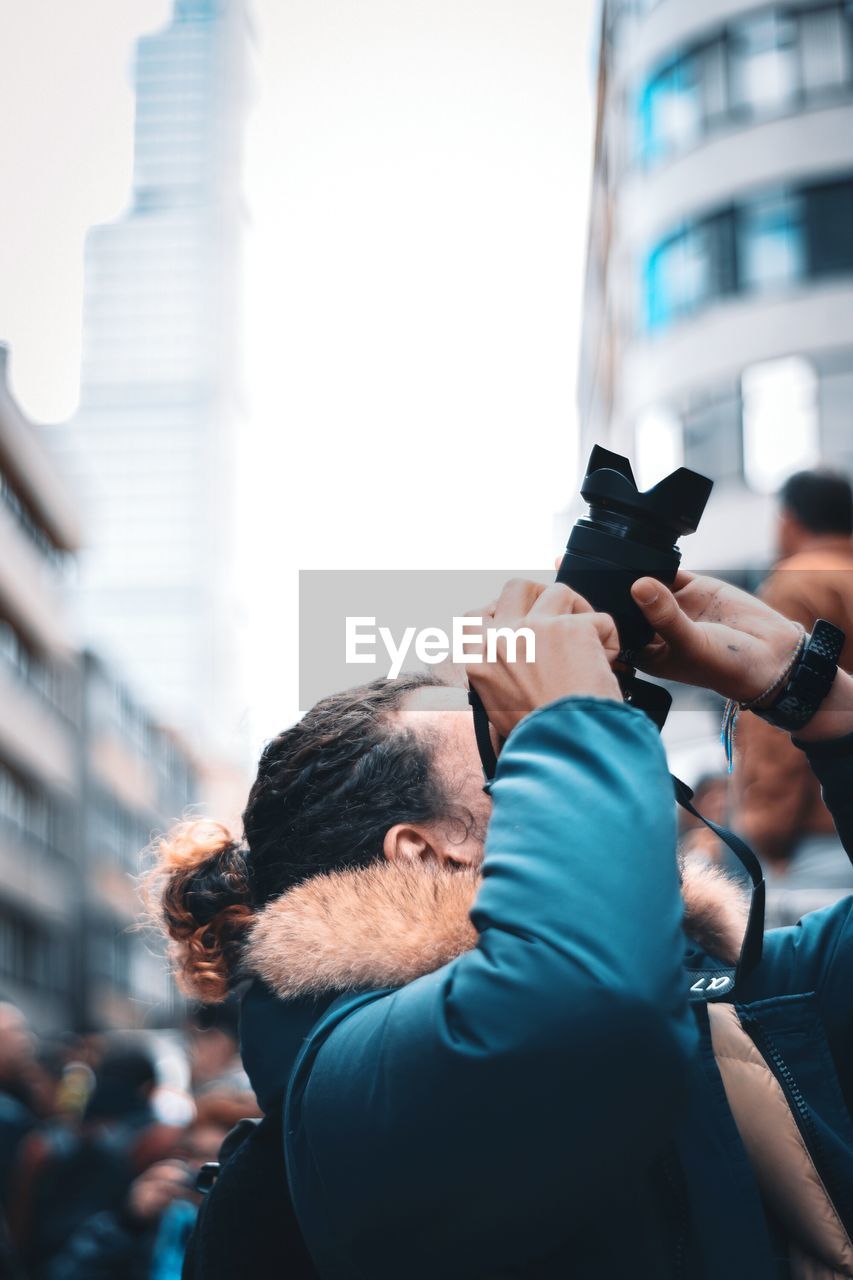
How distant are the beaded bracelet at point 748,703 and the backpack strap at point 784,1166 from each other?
1.29 ft

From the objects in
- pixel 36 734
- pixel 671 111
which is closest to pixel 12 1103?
pixel 671 111

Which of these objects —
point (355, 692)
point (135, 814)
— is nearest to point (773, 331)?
point (355, 692)

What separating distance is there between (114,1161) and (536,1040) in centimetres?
485

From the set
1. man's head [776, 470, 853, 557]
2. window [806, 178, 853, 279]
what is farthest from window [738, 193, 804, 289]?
man's head [776, 470, 853, 557]

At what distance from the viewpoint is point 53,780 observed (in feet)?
138

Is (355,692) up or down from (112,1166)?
up

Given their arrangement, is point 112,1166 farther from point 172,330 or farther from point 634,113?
point 172,330

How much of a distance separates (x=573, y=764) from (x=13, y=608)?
38.4 metres

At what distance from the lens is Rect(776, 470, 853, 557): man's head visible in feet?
13.2

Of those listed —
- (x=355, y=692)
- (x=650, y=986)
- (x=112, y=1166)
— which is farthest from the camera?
(x=112, y=1166)

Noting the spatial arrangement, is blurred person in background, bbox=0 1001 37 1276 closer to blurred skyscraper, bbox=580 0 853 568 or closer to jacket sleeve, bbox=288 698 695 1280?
jacket sleeve, bbox=288 698 695 1280

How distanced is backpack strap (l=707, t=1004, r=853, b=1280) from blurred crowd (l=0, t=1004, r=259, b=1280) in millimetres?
1633

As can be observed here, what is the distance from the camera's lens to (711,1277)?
1563 mm

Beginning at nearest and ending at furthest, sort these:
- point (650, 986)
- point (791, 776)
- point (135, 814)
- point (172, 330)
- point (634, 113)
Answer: point (650, 986), point (791, 776), point (634, 113), point (135, 814), point (172, 330)
